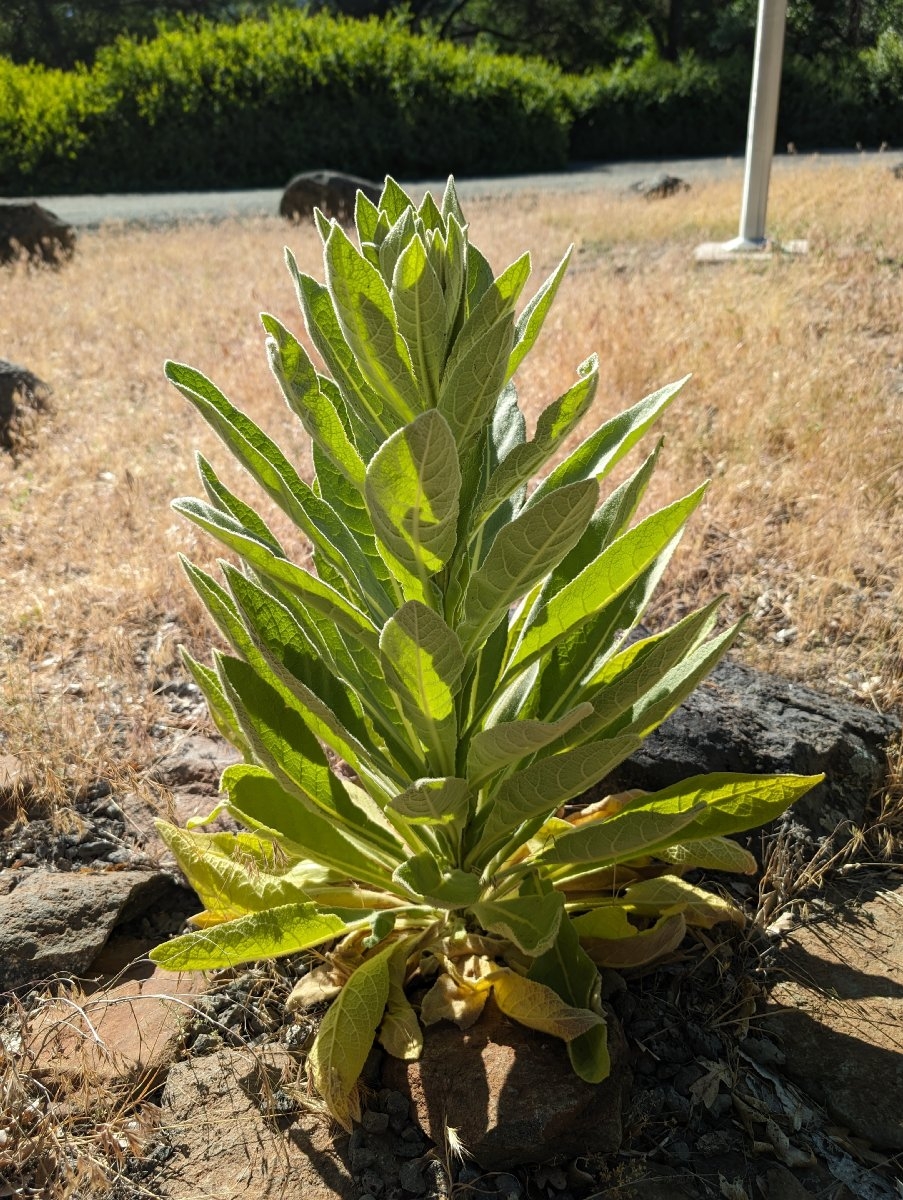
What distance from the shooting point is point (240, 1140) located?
1645 millimetres

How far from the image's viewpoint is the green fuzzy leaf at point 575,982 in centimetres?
155

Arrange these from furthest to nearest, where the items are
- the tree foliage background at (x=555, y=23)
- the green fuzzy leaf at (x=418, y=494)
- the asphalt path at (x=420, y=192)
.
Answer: the tree foliage background at (x=555, y=23) < the asphalt path at (x=420, y=192) < the green fuzzy leaf at (x=418, y=494)

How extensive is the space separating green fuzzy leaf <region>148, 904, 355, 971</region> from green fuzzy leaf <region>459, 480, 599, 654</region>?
1.56ft

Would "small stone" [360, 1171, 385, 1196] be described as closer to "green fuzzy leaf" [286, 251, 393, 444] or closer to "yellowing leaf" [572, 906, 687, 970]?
"yellowing leaf" [572, 906, 687, 970]

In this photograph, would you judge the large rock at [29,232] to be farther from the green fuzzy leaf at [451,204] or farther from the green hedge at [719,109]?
the green hedge at [719,109]

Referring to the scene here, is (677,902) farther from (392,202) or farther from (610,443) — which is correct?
(392,202)

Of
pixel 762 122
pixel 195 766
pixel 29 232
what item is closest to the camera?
pixel 195 766

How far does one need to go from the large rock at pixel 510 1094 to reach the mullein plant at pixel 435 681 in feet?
0.16

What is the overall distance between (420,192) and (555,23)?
2303 centimetres

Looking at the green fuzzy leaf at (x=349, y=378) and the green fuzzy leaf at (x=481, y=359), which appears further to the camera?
the green fuzzy leaf at (x=349, y=378)

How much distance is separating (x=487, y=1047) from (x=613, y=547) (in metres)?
0.83

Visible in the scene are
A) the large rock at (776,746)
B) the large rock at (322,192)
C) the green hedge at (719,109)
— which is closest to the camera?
the large rock at (776,746)

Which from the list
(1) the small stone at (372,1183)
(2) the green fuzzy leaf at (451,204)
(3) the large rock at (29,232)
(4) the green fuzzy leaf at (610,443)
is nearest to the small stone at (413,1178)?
(1) the small stone at (372,1183)

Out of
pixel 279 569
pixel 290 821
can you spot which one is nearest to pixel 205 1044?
pixel 290 821
